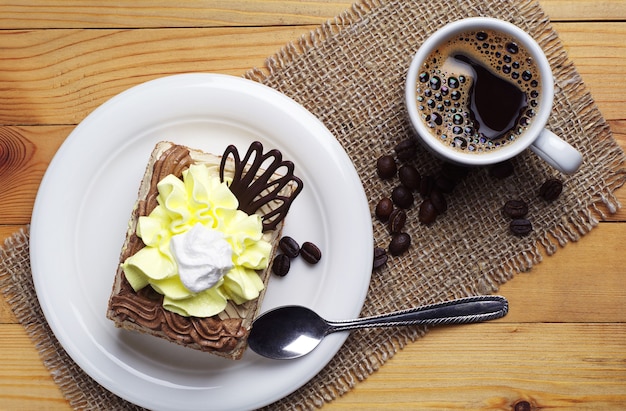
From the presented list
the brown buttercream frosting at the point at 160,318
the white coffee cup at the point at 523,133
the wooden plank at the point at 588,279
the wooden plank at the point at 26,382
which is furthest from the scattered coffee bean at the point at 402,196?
the wooden plank at the point at 26,382

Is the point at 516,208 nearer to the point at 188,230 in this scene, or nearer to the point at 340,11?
the point at 340,11

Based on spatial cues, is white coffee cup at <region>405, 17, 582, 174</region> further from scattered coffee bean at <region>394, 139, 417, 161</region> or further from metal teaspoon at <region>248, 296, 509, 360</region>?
metal teaspoon at <region>248, 296, 509, 360</region>

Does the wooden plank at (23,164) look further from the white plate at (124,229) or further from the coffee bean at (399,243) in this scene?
the coffee bean at (399,243)

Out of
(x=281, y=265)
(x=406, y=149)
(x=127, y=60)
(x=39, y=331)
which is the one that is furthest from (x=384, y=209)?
(x=39, y=331)

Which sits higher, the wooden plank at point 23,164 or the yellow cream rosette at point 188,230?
the wooden plank at point 23,164

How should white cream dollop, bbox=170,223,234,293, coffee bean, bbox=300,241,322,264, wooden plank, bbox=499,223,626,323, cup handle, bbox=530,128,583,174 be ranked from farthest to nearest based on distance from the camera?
wooden plank, bbox=499,223,626,323 < coffee bean, bbox=300,241,322,264 < cup handle, bbox=530,128,583,174 < white cream dollop, bbox=170,223,234,293

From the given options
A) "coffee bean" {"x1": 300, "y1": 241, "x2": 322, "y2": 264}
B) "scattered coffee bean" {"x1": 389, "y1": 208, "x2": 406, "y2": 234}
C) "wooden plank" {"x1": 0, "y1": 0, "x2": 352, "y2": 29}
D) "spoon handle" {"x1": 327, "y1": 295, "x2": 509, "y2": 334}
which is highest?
"wooden plank" {"x1": 0, "y1": 0, "x2": 352, "y2": 29}

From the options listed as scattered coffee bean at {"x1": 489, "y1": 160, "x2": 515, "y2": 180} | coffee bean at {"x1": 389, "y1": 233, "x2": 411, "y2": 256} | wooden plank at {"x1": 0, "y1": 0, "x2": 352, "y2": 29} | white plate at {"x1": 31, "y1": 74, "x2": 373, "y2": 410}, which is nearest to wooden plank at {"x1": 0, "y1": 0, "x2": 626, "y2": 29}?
wooden plank at {"x1": 0, "y1": 0, "x2": 352, "y2": 29}
